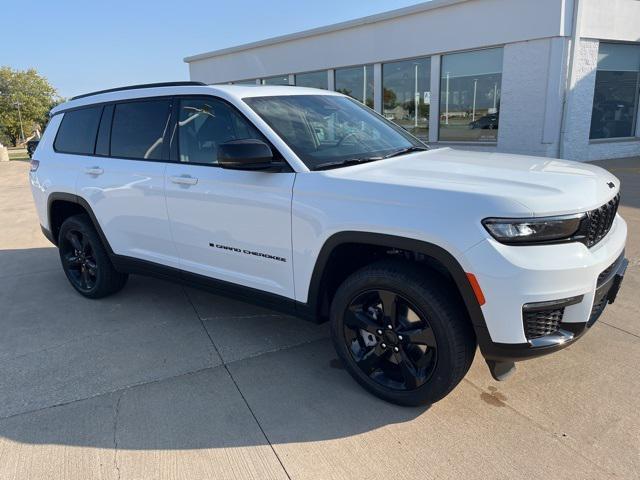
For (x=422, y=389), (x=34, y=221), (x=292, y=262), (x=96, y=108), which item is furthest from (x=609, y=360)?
(x=34, y=221)

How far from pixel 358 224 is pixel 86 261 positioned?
316 centimetres

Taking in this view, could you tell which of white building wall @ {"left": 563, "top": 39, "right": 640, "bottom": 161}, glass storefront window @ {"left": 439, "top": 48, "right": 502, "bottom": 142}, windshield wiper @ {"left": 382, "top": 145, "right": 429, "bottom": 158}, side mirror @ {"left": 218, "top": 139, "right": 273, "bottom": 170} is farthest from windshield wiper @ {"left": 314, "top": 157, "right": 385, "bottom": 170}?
glass storefront window @ {"left": 439, "top": 48, "right": 502, "bottom": 142}

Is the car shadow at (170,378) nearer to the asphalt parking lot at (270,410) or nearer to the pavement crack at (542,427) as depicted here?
the asphalt parking lot at (270,410)

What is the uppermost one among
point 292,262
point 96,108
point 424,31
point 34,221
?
point 424,31

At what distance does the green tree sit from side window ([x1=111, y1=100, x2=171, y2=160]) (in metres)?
71.1

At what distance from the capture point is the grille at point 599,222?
256 centimetres

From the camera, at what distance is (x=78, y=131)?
476 centimetres

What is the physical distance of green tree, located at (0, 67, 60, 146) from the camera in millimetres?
66562

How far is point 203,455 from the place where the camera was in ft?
8.48

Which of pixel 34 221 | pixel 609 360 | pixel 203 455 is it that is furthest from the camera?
pixel 34 221

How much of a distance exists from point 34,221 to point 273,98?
720 cm

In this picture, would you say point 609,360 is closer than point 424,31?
Yes

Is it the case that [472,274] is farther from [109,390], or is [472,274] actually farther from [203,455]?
[109,390]

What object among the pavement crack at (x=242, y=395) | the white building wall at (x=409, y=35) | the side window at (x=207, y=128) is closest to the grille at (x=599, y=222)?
the pavement crack at (x=242, y=395)
